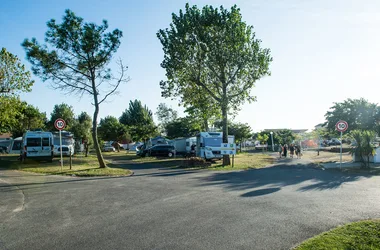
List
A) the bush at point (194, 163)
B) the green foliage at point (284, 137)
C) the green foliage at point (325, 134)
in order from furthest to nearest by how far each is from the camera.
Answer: the green foliage at point (284, 137) → the green foliage at point (325, 134) → the bush at point (194, 163)

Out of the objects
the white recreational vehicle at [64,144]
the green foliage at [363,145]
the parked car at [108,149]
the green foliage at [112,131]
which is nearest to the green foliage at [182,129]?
the green foliage at [112,131]

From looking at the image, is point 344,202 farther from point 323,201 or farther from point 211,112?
point 211,112

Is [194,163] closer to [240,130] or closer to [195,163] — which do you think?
[195,163]

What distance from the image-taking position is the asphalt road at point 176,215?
5148 mm

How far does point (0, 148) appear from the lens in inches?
1797

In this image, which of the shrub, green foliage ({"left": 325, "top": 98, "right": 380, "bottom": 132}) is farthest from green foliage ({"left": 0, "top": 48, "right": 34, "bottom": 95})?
green foliage ({"left": 325, "top": 98, "right": 380, "bottom": 132})

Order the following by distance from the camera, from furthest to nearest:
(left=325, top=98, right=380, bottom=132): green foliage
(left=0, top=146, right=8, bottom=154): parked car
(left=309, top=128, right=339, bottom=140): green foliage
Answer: (left=0, top=146, right=8, bottom=154): parked car → (left=309, top=128, right=339, bottom=140): green foliage → (left=325, top=98, right=380, bottom=132): green foliage

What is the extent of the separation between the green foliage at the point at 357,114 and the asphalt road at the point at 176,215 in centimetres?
1713

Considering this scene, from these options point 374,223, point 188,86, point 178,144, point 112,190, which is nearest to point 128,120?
point 178,144

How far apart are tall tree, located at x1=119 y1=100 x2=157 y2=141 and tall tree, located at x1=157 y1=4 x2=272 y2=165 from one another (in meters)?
33.0

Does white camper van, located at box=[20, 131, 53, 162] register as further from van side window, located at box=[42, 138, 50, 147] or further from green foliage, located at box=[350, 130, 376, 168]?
green foliage, located at box=[350, 130, 376, 168]

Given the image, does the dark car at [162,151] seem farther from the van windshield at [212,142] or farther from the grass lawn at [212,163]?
the van windshield at [212,142]

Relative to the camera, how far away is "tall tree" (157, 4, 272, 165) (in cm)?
2067

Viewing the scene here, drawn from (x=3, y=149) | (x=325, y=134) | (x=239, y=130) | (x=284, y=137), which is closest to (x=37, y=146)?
(x=325, y=134)
